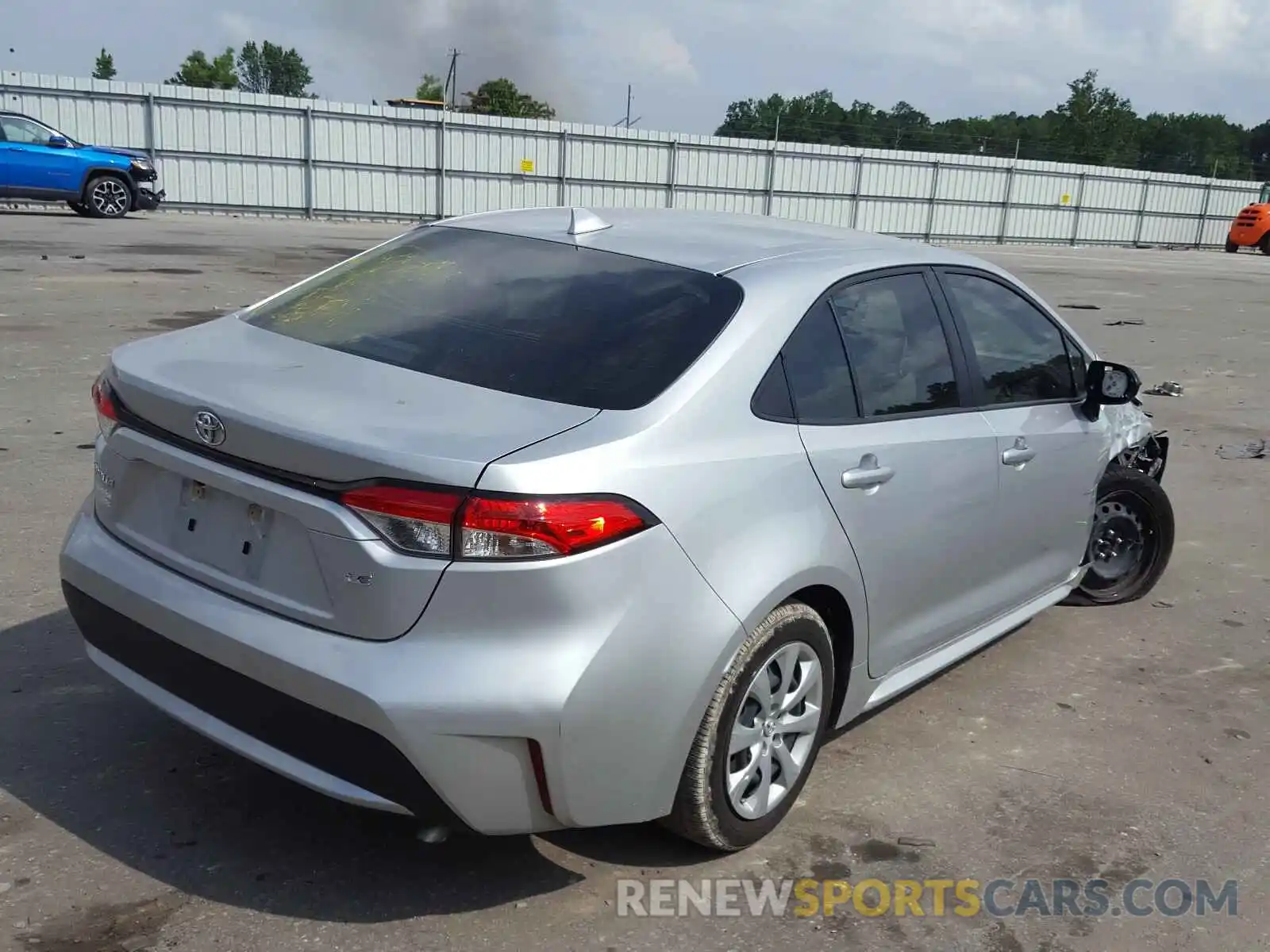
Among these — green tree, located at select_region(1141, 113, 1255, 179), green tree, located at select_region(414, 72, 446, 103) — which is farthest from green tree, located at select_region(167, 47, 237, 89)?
green tree, located at select_region(1141, 113, 1255, 179)

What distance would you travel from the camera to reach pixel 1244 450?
8.52m

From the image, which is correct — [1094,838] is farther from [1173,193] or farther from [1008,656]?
[1173,193]

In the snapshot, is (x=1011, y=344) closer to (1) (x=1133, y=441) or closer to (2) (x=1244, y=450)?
(1) (x=1133, y=441)

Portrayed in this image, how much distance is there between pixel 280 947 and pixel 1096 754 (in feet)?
8.66

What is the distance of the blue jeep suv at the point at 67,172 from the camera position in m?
21.0

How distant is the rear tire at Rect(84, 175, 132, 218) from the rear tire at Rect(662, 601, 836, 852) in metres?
22.2

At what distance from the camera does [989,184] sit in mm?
38531

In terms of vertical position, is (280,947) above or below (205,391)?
below

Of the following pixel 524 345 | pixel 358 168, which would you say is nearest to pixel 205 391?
pixel 524 345

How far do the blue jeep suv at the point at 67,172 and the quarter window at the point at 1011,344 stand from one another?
21098mm

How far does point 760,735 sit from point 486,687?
908 mm

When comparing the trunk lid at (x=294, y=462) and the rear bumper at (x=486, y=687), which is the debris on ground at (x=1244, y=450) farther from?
the trunk lid at (x=294, y=462)

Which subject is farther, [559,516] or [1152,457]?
[1152,457]

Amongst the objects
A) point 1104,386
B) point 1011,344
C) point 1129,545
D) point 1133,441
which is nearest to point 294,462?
point 1011,344
